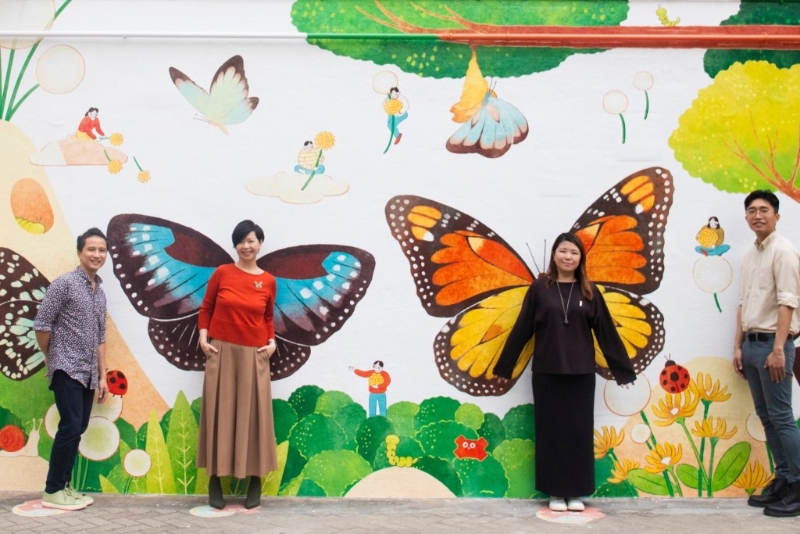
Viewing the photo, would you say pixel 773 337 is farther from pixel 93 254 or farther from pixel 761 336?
pixel 93 254

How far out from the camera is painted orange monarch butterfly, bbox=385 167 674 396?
5.31 meters

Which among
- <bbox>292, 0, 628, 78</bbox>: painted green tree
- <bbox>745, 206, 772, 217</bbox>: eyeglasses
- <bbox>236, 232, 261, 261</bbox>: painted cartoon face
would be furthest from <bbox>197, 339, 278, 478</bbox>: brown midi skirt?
<bbox>745, 206, 772, 217</bbox>: eyeglasses

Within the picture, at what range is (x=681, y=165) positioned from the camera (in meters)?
5.32

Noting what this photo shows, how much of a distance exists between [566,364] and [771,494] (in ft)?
4.99

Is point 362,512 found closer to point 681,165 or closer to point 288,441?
point 288,441

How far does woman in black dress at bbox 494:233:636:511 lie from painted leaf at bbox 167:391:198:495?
210 cm

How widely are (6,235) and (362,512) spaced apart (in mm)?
2891

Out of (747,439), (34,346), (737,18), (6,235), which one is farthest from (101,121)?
(747,439)

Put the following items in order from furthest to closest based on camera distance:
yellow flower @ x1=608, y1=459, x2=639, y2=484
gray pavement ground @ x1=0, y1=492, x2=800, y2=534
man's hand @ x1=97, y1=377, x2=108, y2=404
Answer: yellow flower @ x1=608, y1=459, x2=639, y2=484, man's hand @ x1=97, y1=377, x2=108, y2=404, gray pavement ground @ x1=0, y1=492, x2=800, y2=534

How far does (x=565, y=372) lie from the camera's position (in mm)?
5004

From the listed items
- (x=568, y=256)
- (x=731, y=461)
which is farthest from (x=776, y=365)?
(x=568, y=256)

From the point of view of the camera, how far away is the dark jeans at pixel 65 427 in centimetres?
500

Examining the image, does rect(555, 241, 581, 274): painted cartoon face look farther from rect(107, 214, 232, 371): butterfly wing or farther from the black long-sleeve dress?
rect(107, 214, 232, 371): butterfly wing

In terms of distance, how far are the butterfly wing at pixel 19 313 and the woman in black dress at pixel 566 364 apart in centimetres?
305
